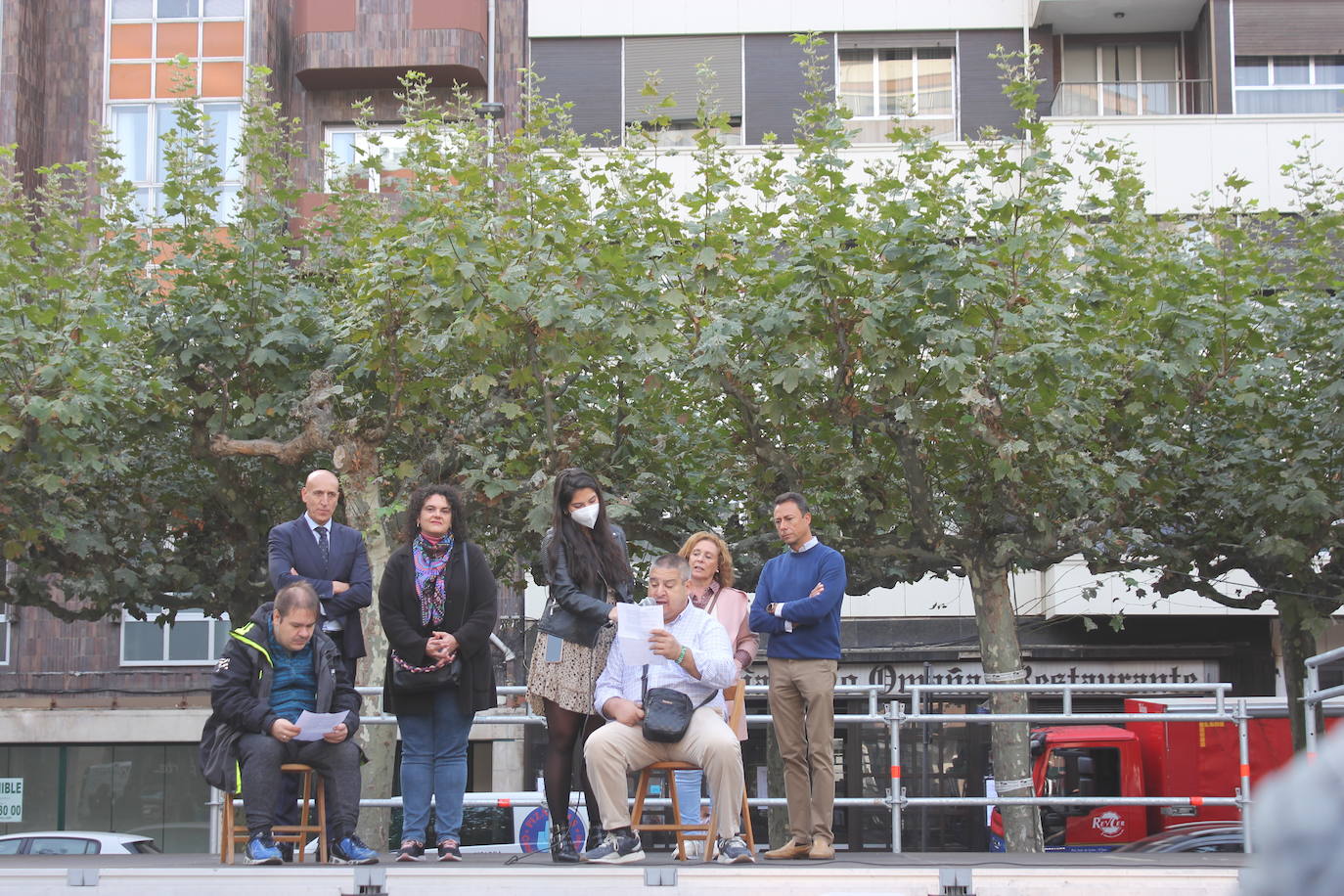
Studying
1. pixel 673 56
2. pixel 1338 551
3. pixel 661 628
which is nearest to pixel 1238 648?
pixel 1338 551

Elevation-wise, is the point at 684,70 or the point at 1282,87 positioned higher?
the point at 684,70

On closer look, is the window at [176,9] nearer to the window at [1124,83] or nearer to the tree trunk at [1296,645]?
the window at [1124,83]

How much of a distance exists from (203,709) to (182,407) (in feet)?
40.3

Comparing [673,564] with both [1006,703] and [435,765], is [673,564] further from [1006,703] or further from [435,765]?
[1006,703]

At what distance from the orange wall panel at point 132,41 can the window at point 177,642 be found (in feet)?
31.3

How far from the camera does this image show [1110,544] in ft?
48.5

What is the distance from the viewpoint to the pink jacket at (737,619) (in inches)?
335

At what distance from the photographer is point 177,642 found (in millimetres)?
26531

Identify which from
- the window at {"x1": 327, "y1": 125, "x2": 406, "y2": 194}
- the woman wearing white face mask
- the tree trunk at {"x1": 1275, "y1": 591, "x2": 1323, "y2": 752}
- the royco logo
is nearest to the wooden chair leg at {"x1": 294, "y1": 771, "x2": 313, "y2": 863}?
the woman wearing white face mask

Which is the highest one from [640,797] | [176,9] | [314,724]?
[176,9]

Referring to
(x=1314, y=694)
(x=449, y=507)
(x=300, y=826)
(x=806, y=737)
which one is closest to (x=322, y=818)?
(x=300, y=826)

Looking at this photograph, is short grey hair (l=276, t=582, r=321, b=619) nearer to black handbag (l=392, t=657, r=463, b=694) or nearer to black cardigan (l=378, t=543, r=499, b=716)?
black cardigan (l=378, t=543, r=499, b=716)

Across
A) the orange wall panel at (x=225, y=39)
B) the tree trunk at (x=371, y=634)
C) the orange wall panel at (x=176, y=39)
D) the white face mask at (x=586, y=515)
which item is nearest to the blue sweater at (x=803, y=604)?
the white face mask at (x=586, y=515)

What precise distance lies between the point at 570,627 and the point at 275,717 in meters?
1.60
